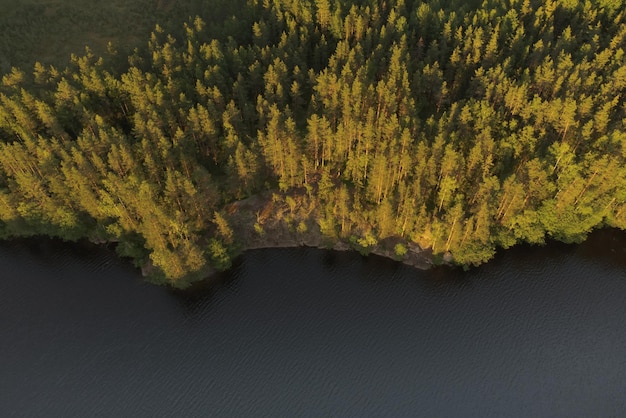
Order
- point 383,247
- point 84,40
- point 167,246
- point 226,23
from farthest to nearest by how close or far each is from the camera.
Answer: point 84,40 < point 226,23 < point 383,247 < point 167,246

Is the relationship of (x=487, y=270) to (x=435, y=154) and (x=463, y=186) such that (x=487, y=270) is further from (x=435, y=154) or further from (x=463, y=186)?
(x=435, y=154)

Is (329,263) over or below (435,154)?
below

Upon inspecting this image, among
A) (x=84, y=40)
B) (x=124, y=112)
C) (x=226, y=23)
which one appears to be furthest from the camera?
(x=84, y=40)

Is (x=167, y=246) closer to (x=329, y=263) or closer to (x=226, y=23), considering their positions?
(x=329, y=263)

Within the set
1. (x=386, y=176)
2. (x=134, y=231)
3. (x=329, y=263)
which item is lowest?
(x=329, y=263)

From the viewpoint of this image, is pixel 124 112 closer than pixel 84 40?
Yes

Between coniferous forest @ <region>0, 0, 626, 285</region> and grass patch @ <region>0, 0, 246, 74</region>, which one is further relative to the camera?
grass patch @ <region>0, 0, 246, 74</region>

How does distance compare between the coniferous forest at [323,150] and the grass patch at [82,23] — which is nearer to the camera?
the coniferous forest at [323,150]

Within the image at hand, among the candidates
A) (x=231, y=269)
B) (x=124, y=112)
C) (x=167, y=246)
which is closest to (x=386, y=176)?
(x=231, y=269)
